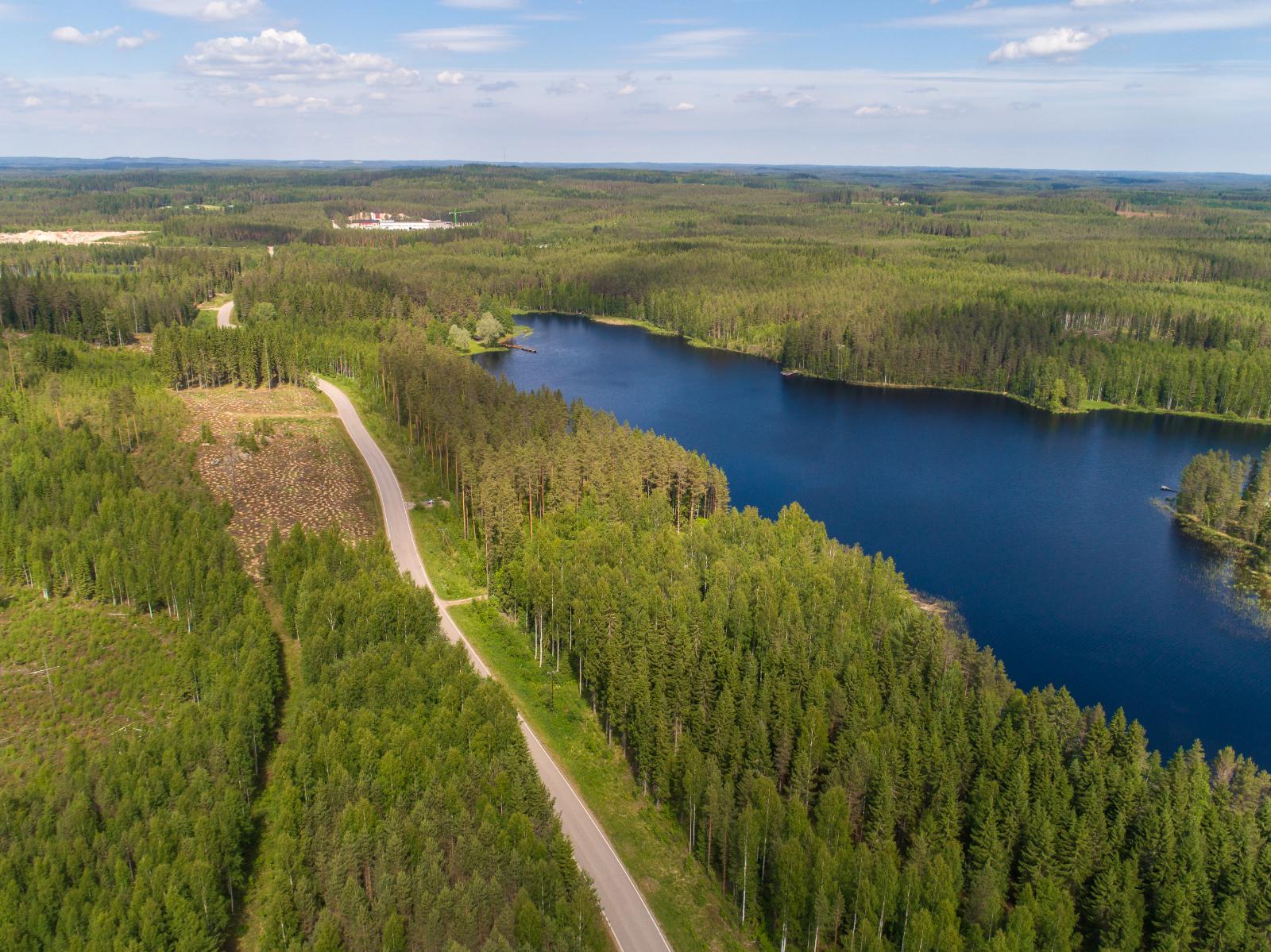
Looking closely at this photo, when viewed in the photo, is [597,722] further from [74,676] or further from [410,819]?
[74,676]

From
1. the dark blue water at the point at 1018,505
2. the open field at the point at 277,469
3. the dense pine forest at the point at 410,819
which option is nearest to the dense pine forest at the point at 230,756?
the dense pine forest at the point at 410,819

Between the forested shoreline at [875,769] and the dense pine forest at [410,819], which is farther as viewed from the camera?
the forested shoreline at [875,769]

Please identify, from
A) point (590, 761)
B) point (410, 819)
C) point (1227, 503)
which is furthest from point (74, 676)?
point (1227, 503)

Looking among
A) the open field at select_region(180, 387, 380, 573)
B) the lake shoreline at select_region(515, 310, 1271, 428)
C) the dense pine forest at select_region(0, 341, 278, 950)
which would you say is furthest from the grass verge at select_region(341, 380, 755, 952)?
the lake shoreline at select_region(515, 310, 1271, 428)

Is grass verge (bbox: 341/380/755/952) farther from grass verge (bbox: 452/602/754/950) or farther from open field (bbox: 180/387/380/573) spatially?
open field (bbox: 180/387/380/573)

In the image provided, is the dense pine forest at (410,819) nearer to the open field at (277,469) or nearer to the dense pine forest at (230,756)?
the dense pine forest at (230,756)

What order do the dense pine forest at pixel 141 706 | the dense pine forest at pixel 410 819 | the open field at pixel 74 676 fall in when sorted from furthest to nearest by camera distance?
the open field at pixel 74 676 → the dense pine forest at pixel 141 706 → the dense pine forest at pixel 410 819
